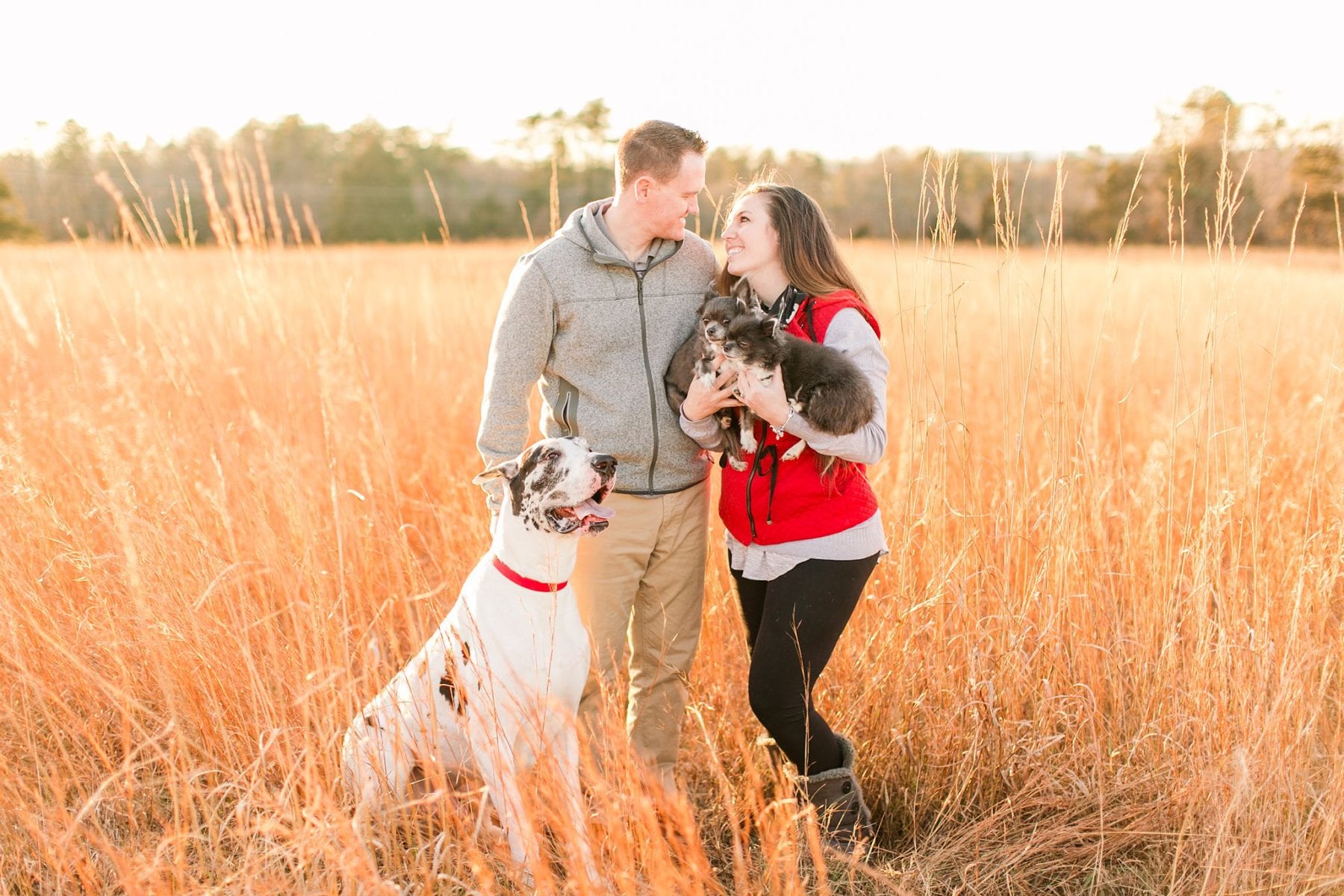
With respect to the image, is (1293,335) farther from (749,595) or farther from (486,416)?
(486,416)

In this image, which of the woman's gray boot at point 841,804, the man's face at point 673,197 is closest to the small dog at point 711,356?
the man's face at point 673,197

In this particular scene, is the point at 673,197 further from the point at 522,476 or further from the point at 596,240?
the point at 522,476

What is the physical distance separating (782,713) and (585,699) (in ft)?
2.47

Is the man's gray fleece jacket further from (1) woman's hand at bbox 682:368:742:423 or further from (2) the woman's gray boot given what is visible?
(2) the woman's gray boot

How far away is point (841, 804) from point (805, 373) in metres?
1.40

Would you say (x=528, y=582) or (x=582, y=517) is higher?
(x=582, y=517)

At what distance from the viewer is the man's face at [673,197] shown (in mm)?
2781

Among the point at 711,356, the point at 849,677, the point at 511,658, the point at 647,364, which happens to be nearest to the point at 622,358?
the point at 647,364

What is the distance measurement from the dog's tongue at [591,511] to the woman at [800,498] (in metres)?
0.41

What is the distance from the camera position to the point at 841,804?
2.84m

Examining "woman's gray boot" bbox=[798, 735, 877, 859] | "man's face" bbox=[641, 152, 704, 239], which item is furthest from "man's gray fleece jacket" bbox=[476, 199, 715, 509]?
"woman's gray boot" bbox=[798, 735, 877, 859]

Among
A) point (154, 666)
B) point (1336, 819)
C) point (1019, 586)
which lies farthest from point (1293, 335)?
point (154, 666)

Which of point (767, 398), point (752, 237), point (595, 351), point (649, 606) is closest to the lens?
point (767, 398)

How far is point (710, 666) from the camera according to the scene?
3.46m
